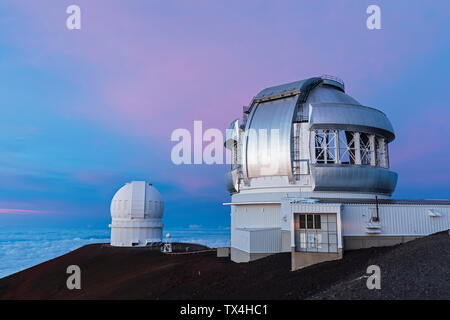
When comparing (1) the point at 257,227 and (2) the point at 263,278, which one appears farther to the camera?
(1) the point at 257,227

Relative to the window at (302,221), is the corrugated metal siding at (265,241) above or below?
below

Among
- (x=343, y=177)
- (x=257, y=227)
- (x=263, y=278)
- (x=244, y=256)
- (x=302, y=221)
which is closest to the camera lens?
(x=263, y=278)

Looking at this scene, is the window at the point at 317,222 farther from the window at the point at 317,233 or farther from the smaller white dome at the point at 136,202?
the smaller white dome at the point at 136,202

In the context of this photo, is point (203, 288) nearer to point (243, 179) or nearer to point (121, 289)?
point (121, 289)

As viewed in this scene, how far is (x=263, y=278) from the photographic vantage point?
511 inches

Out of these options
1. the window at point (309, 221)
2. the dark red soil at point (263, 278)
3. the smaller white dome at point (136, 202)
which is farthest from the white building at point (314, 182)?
the smaller white dome at point (136, 202)

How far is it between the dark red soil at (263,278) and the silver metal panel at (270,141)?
5794 mm

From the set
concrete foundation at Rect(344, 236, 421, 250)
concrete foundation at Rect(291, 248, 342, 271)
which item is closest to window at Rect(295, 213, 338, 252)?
concrete foundation at Rect(291, 248, 342, 271)

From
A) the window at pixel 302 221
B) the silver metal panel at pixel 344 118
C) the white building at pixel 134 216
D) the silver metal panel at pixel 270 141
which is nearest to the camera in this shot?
the window at pixel 302 221

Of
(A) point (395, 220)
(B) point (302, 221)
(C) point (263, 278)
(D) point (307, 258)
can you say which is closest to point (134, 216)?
(B) point (302, 221)

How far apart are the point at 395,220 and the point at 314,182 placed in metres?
4.94

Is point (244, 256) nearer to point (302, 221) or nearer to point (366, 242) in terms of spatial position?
point (302, 221)

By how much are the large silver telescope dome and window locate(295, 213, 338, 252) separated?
191 inches

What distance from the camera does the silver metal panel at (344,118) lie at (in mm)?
19531
